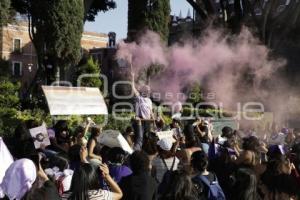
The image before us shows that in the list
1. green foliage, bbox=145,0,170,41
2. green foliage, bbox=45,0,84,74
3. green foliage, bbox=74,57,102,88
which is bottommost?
green foliage, bbox=74,57,102,88

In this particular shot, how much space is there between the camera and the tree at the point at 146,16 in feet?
60.1

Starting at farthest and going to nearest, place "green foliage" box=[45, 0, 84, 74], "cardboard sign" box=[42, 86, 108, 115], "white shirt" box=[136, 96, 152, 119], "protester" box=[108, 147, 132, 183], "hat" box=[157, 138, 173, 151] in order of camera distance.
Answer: "green foliage" box=[45, 0, 84, 74]
"cardboard sign" box=[42, 86, 108, 115]
"white shirt" box=[136, 96, 152, 119]
"hat" box=[157, 138, 173, 151]
"protester" box=[108, 147, 132, 183]

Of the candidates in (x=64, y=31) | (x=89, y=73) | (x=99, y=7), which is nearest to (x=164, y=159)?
(x=64, y=31)

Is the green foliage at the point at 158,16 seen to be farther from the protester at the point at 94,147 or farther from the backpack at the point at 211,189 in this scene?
the backpack at the point at 211,189

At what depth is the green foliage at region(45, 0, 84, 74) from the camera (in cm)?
1551

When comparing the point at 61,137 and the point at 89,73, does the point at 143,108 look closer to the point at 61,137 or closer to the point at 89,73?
the point at 61,137

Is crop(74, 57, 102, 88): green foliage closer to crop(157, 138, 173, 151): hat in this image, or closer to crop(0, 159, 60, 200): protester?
crop(157, 138, 173, 151): hat

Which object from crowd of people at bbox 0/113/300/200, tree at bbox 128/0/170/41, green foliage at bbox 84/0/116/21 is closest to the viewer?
crowd of people at bbox 0/113/300/200

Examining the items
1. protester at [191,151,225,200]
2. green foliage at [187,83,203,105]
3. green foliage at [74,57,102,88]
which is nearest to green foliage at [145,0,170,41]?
green foliage at [187,83,203,105]

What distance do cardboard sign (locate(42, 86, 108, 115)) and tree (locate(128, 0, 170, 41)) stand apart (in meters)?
5.58

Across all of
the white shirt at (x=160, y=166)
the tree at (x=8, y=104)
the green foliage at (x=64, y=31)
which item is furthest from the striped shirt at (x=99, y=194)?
the green foliage at (x=64, y=31)

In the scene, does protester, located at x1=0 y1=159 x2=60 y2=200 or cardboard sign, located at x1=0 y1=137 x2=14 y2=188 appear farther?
cardboard sign, located at x1=0 y1=137 x2=14 y2=188

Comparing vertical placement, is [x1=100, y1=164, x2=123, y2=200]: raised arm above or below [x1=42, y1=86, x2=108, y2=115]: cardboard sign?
below

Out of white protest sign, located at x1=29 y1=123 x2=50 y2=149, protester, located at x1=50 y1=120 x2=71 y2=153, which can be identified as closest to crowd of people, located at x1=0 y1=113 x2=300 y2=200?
white protest sign, located at x1=29 y1=123 x2=50 y2=149
